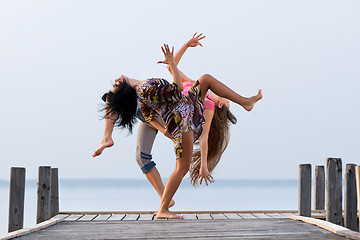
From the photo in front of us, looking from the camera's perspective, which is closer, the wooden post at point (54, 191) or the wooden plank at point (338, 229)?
the wooden plank at point (338, 229)

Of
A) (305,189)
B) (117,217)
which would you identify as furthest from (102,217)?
(305,189)

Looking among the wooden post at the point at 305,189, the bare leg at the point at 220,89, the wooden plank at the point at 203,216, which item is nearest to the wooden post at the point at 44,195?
the wooden plank at the point at 203,216

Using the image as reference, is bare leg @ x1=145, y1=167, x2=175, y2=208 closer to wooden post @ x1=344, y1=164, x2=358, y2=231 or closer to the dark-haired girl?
the dark-haired girl

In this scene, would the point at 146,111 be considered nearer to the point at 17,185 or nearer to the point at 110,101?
the point at 110,101

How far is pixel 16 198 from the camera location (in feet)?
24.2

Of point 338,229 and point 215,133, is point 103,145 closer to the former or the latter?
point 215,133

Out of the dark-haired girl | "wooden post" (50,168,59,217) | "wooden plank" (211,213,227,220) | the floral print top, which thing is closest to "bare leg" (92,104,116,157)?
the dark-haired girl

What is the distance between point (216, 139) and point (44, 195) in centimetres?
284

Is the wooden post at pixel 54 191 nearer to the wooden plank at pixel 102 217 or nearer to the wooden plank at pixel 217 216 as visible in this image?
the wooden plank at pixel 102 217

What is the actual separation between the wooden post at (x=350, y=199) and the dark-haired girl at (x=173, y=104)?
1.57 m

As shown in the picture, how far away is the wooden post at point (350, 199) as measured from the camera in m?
6.67

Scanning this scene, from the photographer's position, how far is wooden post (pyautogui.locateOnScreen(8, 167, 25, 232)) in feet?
24.0

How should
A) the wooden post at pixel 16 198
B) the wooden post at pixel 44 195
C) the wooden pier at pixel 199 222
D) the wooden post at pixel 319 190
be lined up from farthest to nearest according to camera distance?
the wooden post at pixel 319 190 → the wooden post at pixel 44 195 → the wooden post at pixel 16 198 → the wooden pier at pixel 199 222

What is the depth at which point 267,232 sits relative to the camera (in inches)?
196
